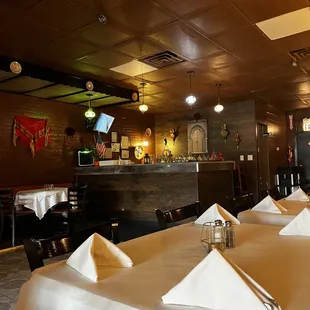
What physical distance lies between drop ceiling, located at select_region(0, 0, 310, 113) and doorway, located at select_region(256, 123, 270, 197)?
2.09m

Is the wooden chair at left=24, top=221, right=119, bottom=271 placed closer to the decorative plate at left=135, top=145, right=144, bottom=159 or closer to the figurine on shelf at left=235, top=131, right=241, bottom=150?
the figurine on shelf at left=235, top=131, right=241, bottom=150

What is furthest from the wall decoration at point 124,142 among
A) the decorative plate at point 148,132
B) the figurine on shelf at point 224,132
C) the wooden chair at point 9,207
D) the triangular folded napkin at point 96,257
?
the triangular folded napkin at point 96,257

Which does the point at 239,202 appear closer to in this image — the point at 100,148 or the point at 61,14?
the point at 61,14

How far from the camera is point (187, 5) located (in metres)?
3.46

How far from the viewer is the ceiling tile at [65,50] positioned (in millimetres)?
4383

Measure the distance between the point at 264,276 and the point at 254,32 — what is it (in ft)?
12.8

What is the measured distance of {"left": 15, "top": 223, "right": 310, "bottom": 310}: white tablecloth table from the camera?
90cm

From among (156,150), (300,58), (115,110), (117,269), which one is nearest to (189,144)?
(156,150)

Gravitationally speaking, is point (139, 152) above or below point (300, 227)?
above

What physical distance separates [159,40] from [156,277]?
3877 mm

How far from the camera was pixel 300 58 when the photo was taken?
5.33 meters

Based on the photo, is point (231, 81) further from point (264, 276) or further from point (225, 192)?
point (264, 276)

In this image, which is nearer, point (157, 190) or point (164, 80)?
point (157, 190)

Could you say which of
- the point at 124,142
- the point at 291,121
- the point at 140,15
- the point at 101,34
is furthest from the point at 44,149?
the point at 291,121
